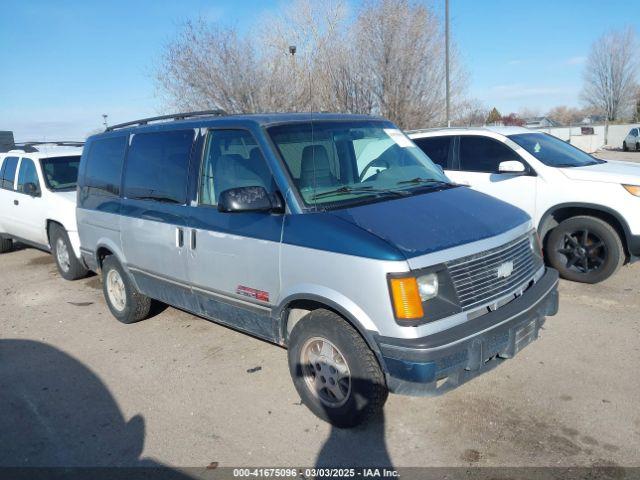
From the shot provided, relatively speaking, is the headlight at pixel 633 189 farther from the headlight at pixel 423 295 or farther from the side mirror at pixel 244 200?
the side mirror at pixel 244 200

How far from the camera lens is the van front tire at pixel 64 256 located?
7273 mm

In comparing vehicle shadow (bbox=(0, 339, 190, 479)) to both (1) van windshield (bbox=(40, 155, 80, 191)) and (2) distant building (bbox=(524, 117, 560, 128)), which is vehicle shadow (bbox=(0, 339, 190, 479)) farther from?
(2) distant building (bbox=(524, 117, 560, 128))

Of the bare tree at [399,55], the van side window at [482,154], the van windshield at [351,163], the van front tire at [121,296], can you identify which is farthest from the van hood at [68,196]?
the bare tree at [399,55]

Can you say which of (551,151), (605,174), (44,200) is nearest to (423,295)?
(605,174)

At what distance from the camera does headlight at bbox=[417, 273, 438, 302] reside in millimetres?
2969

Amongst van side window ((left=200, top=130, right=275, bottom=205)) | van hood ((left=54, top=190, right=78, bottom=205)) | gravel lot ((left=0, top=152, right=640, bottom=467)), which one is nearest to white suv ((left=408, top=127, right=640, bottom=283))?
gravel lot ((left=0, top=152, right=640, bottom=467))

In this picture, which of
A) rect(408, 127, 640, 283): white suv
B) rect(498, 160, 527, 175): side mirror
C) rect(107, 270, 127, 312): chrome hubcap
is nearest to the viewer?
rect(107, 270, 127, 312): chrome hubcap

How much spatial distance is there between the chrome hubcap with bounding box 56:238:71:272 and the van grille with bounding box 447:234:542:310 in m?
6.10

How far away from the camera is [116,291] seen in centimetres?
571

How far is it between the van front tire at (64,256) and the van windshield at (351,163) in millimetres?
4783

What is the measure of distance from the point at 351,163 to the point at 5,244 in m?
8.56

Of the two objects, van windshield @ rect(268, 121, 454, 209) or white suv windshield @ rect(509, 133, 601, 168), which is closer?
van windshield @ rect(268, 121, 454, 209)

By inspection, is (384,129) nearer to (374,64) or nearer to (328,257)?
(328,257)

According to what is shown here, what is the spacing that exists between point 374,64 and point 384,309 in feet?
55.2
